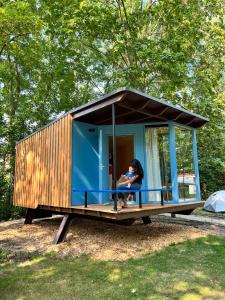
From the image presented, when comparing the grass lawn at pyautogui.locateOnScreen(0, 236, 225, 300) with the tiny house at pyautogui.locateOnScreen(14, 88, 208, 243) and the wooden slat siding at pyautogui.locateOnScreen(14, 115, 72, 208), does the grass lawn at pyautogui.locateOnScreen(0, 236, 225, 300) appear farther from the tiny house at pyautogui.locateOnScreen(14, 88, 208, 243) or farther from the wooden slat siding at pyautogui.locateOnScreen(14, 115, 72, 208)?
the wooden slat siding at pyautogui.locateOnScreen(14, 115, 72, 208)

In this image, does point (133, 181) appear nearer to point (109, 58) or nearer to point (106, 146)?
point (106, 146)

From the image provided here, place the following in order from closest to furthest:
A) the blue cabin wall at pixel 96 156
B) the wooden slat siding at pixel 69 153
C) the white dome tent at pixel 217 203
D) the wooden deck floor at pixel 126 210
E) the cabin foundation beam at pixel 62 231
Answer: the wooden deck floor at pixel 126 210, the cabin foundation beam at pixel 62 231, the wooden slat siding at pixel 69 153, the blue cabin wall at pixel 96 156, the white dome tent at pixel 217 203

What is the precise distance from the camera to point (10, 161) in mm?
14180

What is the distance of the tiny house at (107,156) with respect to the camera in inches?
282

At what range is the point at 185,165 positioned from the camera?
320 inches

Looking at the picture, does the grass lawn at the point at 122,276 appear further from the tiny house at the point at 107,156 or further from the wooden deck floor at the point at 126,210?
the tiny house at the point at 107,156

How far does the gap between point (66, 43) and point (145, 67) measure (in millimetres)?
3875

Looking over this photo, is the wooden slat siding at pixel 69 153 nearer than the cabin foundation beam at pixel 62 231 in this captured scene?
No

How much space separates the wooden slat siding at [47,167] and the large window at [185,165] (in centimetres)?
317

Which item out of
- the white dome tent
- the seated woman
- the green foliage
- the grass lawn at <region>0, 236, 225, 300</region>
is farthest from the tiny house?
the white dome tent

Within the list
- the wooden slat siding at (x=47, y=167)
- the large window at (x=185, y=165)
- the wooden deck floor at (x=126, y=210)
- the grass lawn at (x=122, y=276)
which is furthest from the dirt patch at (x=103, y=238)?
the large window at (x=185, y=165)

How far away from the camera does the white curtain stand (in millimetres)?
7902

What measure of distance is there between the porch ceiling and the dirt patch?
3191 millimetres

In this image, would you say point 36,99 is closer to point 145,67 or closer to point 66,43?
point 66,43
